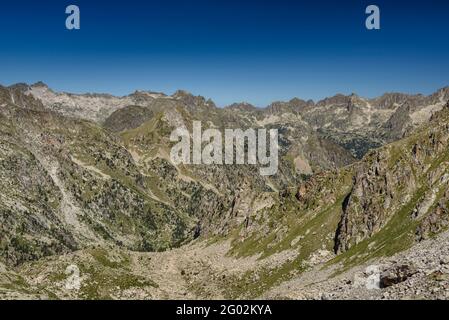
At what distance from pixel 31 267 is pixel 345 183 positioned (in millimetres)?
124822

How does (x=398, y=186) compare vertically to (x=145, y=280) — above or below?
above

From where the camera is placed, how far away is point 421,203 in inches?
5310

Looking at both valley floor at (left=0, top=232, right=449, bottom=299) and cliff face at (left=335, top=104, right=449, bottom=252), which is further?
cliff face at (left=335, top=104, right=449, bottom=252)

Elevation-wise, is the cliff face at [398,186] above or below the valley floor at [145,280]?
above

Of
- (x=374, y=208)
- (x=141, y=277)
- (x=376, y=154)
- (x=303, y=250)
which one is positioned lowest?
(x=141, y=277)

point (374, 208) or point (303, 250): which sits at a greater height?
point (374, 208)

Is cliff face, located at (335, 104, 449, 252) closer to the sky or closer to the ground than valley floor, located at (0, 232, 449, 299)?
closer to the sky

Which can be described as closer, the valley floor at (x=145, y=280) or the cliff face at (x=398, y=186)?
the valley floor at (x=145, y=280)

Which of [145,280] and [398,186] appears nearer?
[398,186]
